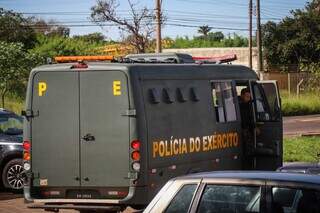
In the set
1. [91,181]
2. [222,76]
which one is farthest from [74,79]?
[222,76]

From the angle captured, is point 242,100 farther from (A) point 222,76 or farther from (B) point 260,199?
(B) point 260,199

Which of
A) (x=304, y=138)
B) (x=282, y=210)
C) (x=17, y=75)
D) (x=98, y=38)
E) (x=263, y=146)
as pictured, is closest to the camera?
(x=282, y=210)

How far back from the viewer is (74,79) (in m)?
9.70

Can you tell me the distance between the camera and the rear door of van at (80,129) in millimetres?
9430

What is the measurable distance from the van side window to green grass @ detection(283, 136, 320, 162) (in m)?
4.74

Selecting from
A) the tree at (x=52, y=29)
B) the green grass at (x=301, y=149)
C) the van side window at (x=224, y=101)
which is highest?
the tree at (x=52, y=29)

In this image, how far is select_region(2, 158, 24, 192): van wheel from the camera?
13984 mm

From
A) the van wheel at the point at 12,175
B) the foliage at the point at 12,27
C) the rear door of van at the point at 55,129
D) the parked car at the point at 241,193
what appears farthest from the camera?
the foliage at the point at 12,27

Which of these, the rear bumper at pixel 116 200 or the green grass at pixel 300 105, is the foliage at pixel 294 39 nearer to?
the green grass at pixel 300 105

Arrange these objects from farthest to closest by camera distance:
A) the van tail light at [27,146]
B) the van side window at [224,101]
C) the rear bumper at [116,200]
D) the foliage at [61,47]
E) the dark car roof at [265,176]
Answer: the foliage at [61,47] < the van side window at [224,101] < the van tail light at [27,146] < the rear bumper at [116,200] < the dark car roof at [265,176]

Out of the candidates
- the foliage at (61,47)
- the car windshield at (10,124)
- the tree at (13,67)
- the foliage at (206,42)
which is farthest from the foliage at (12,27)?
the car windshield at (10,124)

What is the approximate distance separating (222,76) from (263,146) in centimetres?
166

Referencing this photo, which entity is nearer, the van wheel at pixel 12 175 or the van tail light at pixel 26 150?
the van tail light at pixel 26 150

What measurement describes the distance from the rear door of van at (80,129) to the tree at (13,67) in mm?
19239
